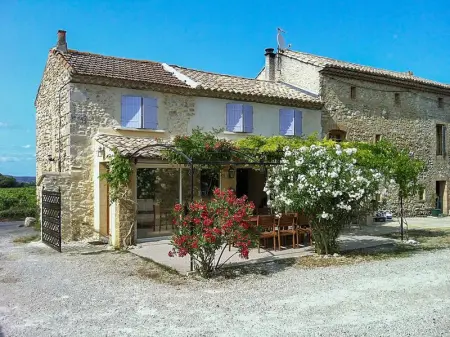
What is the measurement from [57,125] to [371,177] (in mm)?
10150

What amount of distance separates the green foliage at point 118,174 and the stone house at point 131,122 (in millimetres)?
240

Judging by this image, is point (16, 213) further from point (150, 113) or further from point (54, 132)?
point (150, 113)

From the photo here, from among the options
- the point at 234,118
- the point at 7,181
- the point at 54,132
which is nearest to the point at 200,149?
the point at 234,118

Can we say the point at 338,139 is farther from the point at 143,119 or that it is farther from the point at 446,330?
the point at 446,330

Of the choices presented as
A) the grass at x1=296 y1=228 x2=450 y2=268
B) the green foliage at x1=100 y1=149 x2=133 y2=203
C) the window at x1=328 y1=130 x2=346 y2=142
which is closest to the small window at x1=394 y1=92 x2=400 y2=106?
the window at x1=328 y1=130 x2=346 y2=142

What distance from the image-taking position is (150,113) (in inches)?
545

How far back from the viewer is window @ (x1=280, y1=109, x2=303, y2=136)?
16.6 meters

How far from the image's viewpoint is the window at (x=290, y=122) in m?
16.6

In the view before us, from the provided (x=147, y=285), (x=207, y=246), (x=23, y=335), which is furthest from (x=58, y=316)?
(x=207, y=246)

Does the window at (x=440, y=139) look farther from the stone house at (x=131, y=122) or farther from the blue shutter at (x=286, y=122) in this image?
the blue shutter at (x=286, y=122)

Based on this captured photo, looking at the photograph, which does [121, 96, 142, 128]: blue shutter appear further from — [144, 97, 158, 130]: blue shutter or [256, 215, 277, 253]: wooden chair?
[256, 215, 277, 253]: wooden chair

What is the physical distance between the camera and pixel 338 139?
1841 cm

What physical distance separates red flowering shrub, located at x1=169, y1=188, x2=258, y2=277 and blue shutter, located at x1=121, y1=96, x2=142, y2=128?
6.25m

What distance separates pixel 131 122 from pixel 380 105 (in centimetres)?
1186
